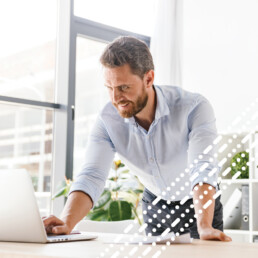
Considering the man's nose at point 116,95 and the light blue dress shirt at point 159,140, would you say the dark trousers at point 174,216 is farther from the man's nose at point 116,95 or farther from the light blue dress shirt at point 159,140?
the man's nose at point 116,95

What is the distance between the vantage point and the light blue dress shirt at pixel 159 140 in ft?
6.65

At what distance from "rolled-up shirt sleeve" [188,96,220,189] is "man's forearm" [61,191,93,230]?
385 mm

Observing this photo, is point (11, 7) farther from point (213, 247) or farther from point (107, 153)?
point (213, 247)

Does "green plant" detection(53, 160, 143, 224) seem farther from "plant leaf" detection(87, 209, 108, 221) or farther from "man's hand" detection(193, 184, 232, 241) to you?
"man's hand" detection(193, 184, 232, 241)

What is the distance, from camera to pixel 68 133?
13.3 feet

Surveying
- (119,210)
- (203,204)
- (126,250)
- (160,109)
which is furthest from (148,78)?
(119,210)

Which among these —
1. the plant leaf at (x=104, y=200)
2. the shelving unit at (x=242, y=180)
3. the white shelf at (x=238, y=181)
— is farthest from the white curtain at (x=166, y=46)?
the plant leaf at (x=104, y=200)

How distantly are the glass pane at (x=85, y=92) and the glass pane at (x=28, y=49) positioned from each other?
0.24 metres

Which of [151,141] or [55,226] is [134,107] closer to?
[151,141]

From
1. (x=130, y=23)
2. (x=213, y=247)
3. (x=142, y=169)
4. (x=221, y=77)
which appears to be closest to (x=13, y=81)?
(x=130, y=23)

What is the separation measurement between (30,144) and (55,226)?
7.66 feet

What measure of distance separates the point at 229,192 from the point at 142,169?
194cm

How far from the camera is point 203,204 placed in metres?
1.73

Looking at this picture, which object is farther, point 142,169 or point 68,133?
point 68,133
